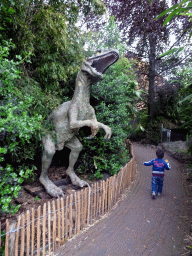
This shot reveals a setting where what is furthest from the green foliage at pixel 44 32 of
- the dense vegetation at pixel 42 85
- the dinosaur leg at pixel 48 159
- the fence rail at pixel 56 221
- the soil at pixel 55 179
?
the fence rail at pixel 56 221

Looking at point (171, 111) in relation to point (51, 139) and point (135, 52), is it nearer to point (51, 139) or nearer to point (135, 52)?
point (135, 52)

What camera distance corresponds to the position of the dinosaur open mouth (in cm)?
362

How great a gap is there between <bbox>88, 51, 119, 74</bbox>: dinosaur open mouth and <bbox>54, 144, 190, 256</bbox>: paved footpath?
2974 mm

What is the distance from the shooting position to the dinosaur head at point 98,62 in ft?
11.7

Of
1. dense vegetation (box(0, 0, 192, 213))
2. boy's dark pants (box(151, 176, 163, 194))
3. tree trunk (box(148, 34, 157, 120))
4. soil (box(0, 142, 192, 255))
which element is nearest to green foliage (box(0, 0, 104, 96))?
dense vegetation (box(0, 0, 192, 213))

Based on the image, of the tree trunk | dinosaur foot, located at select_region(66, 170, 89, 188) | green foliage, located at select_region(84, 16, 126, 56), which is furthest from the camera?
the tree trunk

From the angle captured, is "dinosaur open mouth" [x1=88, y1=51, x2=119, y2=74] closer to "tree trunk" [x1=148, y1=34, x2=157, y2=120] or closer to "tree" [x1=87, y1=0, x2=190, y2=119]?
"tree" [x1=87, y1=0, x2=190, y2=119]

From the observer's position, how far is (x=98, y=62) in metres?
3.73

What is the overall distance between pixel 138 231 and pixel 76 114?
7.76 ft

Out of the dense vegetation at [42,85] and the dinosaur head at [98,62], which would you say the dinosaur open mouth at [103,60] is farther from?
the dense vegetation at [42,85]

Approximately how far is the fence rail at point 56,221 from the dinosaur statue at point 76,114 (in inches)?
25.6

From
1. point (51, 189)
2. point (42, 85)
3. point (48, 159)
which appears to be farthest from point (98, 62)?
point (51, 189)

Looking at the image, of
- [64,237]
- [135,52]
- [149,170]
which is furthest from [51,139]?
[135,52]

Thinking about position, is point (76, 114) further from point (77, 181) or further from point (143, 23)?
point (143, 23)
